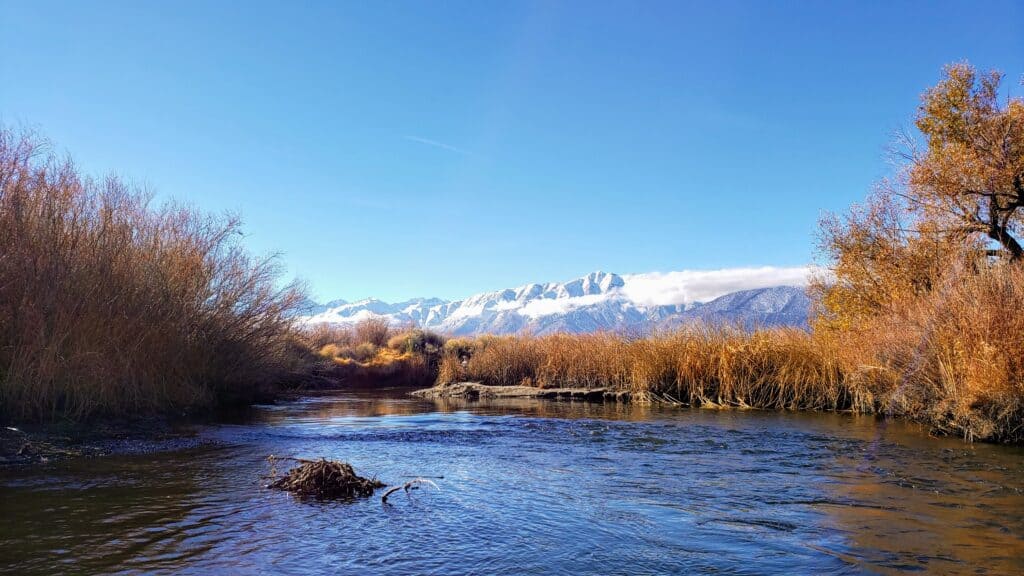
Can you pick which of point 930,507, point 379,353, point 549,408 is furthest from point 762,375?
point 379,353

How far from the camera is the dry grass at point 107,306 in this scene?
14.4 meters

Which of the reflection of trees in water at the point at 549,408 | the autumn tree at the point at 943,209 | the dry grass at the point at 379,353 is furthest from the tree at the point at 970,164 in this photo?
the dry grass at the point at 379,353

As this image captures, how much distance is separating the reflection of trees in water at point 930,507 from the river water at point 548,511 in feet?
0.12

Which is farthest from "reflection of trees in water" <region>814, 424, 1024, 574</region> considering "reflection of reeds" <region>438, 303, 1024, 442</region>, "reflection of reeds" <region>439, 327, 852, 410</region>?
"reflection of reeds" <region>439, 327, 852, 410</region>

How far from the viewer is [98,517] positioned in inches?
312

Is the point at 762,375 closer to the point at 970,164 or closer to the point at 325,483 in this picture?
the point at 970,164

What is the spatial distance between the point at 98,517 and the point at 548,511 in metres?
5.51

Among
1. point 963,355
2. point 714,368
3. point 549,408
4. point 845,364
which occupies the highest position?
point 963,355

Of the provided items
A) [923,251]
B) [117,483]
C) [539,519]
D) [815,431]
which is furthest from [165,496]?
[923,251]

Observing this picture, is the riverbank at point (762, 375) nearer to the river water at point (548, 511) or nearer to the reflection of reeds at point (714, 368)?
the reflection of reeds at point (714, 368)

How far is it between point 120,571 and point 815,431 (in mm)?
15538

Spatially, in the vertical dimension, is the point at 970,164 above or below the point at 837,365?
above

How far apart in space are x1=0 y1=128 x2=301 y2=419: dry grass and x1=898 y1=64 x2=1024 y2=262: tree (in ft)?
85.1

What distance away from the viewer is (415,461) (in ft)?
41.6
